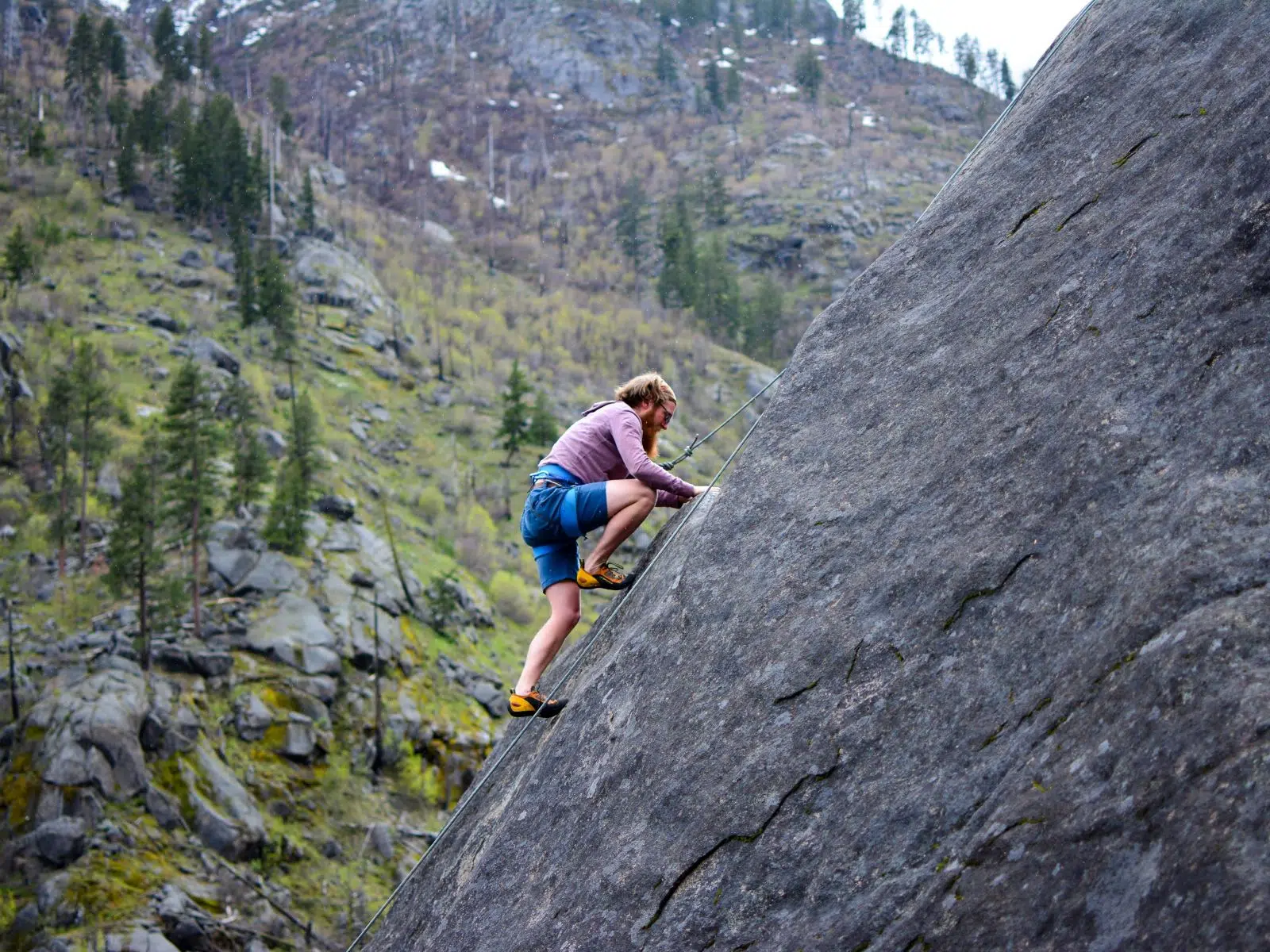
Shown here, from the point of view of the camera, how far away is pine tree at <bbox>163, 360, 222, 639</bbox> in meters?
29.4

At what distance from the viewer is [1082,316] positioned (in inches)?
187

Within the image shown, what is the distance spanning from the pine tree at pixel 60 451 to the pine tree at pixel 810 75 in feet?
330

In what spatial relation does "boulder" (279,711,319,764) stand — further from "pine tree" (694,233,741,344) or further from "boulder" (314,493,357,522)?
"pine tree" (694,233,741,344)

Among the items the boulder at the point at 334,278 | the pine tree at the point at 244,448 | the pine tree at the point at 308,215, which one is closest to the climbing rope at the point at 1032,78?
the pine tree at the point at 244,448

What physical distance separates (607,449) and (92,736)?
73.4 feet

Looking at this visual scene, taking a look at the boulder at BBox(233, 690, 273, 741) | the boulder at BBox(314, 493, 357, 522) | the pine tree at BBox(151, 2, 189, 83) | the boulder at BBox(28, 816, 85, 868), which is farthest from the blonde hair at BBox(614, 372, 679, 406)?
the pine tree at BBox(151, 2, 189, 83)

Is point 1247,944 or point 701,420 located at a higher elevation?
point 1247,944

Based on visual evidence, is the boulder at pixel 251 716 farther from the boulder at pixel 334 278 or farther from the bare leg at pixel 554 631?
the boulder at pixel 334 278

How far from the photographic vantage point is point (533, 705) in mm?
6285

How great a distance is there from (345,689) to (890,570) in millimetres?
27739

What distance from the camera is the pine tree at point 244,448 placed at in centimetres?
3391

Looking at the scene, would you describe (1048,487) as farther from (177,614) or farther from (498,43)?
(498,43)

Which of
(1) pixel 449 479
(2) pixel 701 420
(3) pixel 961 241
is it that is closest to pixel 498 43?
(2) pixel 701 420

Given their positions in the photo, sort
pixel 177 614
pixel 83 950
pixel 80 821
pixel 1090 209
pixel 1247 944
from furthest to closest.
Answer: pixel 177 614, pixel 80 821, pixel 83 950, pixel 1090 209, pixel 1247 944
